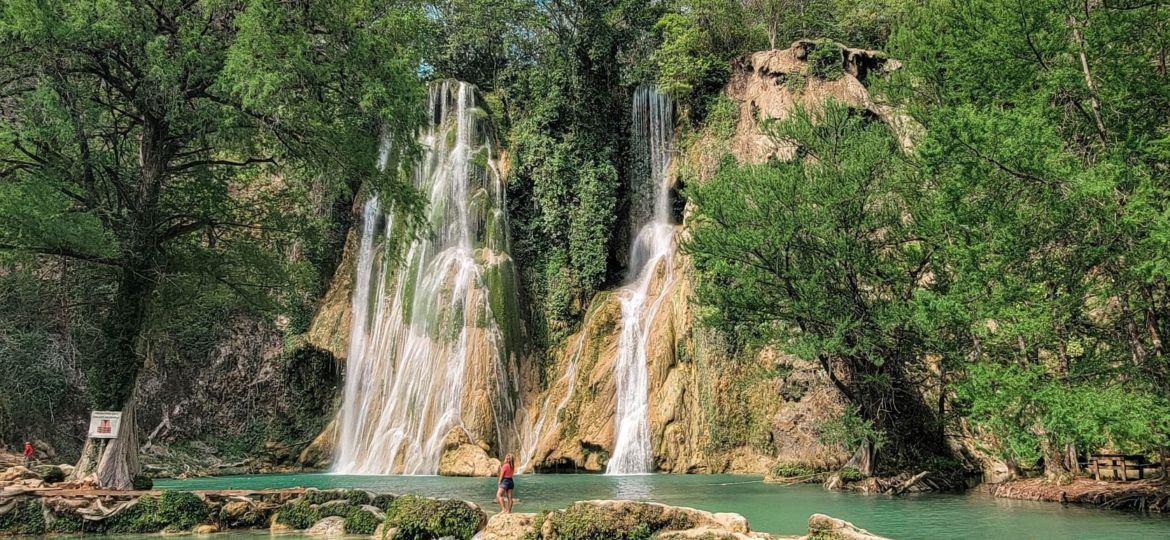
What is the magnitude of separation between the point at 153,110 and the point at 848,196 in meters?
14.1

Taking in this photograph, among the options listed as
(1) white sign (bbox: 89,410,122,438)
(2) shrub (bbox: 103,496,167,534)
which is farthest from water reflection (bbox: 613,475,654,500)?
(1) white sign (bbox: 89,410,122,438)

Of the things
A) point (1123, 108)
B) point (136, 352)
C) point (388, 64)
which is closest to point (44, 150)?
point (136, 352)

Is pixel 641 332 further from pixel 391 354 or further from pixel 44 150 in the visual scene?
pixel 44 150

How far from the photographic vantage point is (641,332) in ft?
88.1

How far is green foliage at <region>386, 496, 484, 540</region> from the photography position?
34.7 ft

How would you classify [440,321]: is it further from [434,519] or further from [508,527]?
[508,527]

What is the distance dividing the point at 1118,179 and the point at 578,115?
22.7 meters

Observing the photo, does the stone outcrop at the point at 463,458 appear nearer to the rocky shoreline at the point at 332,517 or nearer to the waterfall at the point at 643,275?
the waterfall at the point at 643,275

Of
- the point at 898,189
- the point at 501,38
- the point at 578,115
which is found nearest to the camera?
the point at 898,189

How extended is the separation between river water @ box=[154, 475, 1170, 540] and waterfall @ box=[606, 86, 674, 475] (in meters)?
2.64

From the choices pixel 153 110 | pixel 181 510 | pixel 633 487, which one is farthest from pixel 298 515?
pixel 153 110

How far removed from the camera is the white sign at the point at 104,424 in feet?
47.9

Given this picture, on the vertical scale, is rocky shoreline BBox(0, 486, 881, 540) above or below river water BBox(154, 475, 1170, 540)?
above

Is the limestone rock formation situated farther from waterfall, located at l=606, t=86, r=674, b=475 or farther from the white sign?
waterfall, located at l=606, t=86, r=674, b=475
